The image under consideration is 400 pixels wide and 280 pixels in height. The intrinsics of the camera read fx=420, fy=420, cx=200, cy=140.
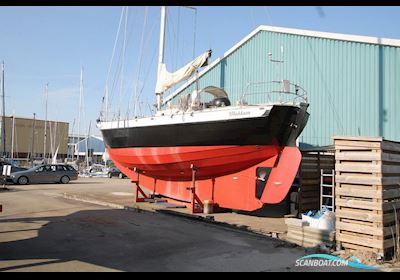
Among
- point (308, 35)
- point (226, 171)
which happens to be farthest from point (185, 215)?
point (308, 35)

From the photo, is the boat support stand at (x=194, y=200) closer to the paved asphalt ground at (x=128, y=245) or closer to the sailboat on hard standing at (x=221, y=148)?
the sailboat on hard standing at (x=221, y=148)

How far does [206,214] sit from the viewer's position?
42.7 ft

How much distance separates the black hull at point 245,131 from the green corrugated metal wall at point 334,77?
4804 millimetres

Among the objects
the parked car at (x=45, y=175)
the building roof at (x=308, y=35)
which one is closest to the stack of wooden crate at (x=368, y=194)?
the building roof at (x=308, y=35)

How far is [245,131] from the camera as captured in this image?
499 inches

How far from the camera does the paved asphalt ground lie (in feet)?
23.4

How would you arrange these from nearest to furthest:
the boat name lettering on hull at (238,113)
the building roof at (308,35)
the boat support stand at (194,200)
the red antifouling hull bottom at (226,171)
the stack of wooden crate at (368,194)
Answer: the stack of wooden crate at (368,194)
the red antifouling hull bottom at (226,171)
the boat name lettering on hull at (238,113)
the boat support stand at (194,200)
the building roof at (308,35)

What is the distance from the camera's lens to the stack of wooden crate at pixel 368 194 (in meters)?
7.99

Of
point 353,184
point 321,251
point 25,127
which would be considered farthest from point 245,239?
point 25,127

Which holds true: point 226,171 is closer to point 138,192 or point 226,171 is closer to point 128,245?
point 138,192

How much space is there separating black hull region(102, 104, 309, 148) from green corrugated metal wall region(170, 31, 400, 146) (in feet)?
15.8

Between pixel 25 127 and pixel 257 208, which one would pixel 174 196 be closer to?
pixel 257 208

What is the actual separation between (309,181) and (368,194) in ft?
15.2

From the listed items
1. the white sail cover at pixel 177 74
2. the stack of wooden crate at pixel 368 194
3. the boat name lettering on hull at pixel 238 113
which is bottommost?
the stack of wooden crate at pixel 368 194
